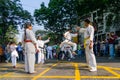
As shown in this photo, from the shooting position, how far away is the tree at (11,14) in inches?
1951

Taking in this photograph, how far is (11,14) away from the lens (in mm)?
52062

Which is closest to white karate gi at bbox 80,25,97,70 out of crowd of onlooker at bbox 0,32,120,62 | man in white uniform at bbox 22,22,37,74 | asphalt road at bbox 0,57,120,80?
asphalt road at bbox 0,57,120,80

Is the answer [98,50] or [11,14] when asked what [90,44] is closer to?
[98,50]

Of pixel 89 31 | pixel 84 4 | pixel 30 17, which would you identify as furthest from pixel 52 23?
pixel 89 31

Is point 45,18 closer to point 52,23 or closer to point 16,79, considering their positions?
point 52,23

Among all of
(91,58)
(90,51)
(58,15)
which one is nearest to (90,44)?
(90,51)

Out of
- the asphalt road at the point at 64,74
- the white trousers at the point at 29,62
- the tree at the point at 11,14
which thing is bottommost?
the asphalt road at the point at 64,74

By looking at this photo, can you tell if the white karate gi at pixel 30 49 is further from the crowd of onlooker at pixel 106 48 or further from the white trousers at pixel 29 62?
the crowd of onlooker at pixel 106 48

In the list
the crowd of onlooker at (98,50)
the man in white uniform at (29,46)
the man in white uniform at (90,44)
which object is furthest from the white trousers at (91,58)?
the crowd of onlooker at (98,50)

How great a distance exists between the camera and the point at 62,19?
65.5 metres

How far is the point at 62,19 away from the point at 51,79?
55.0 metres

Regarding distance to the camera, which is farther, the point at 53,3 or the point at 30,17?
the point at 53,3

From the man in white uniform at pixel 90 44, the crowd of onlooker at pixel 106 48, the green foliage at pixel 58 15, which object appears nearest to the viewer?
the man in white uniform at pixel 90 44

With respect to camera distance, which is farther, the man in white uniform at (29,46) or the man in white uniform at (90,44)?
the man in white uniform at (90,44)
